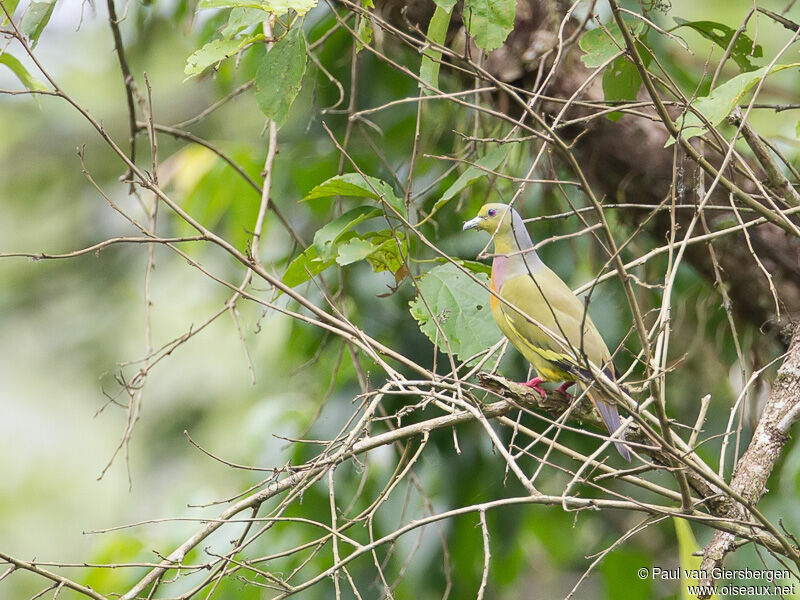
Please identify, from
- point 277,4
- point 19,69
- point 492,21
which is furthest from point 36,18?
point 492,21

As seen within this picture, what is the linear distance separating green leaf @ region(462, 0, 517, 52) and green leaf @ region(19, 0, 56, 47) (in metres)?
1.08

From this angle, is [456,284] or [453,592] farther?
[453,592]

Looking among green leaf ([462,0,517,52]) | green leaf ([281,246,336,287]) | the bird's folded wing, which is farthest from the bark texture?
green leaf ([281,246,336,287])

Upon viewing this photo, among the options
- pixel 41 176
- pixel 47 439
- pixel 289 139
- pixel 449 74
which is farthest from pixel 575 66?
pixel 47 439

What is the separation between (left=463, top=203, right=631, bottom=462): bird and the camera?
2.07 meters

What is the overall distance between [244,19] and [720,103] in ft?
3.39

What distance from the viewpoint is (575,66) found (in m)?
2.81

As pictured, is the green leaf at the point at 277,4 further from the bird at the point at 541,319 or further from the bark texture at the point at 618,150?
the bark texture at the point at 618,150

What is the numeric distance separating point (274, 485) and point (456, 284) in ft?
2.38

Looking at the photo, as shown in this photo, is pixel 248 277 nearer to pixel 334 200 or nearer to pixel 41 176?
pixel 334 200

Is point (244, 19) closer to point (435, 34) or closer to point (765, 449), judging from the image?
point (435, 34)

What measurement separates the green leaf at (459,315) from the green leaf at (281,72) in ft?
1.90

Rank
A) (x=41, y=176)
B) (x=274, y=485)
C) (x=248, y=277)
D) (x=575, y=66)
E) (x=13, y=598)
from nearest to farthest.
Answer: (x=274, y=485)
(x=248, y=277)
(x=575, y=66)
(x=41, y=176)
(x=13, y=598)

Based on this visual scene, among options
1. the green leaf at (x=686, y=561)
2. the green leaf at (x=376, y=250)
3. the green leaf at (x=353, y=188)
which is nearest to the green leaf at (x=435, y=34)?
the green leaf at (x=353, y=188)
